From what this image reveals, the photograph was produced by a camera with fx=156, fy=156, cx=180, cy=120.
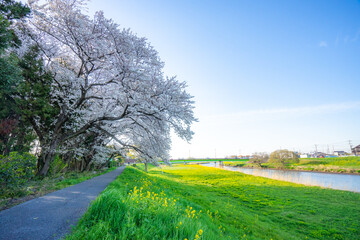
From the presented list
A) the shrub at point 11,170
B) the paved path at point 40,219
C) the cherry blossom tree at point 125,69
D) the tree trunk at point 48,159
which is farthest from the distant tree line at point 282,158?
the shrub at point 11,170

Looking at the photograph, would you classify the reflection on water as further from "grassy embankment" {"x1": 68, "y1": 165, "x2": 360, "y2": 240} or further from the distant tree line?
the distant tree line

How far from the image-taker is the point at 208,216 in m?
6.64

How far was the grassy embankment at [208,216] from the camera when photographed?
2932 mm

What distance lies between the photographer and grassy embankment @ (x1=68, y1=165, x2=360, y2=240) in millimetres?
2932

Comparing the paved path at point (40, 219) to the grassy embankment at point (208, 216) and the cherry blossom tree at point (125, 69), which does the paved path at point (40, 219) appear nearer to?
the grassy embankment at point (208, 216)

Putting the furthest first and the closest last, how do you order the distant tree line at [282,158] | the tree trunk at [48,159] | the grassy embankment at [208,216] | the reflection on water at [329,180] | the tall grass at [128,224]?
the distant tree line at [282,158]
the reflection on water at [329,180]
the tree trunk at [48,159]
the grassy embankment at [208,216]
the tall grass at [128,224]

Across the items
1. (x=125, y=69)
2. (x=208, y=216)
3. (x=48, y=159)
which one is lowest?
(x=208, y=216)

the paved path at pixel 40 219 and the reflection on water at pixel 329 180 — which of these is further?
the reflection on water at pixel 329 180

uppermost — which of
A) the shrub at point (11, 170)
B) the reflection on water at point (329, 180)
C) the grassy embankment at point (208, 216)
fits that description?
the shrub at point (11, 170)

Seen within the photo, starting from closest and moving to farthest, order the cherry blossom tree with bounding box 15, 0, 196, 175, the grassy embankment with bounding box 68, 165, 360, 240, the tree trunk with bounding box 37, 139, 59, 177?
the grassy embankment with bounding box 68, 165, 360, 240 → the cherry blossom tree with bounding box 15, 0, 196, 175 → the tree trunk with bounding box 37, 139, 59, 177

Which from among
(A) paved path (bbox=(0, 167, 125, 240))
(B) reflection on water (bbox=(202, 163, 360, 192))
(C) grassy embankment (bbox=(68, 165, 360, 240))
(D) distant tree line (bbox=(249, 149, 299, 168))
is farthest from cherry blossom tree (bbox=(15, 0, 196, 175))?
(D) distant tree line (bbox=(249, 149, 299, 168))

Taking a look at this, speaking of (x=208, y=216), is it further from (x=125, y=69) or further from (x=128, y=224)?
(x=125, y=69)

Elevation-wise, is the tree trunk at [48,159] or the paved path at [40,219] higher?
the tree trunk at [48,159]

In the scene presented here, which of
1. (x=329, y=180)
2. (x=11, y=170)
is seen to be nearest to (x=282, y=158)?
(x=329, y=180)
